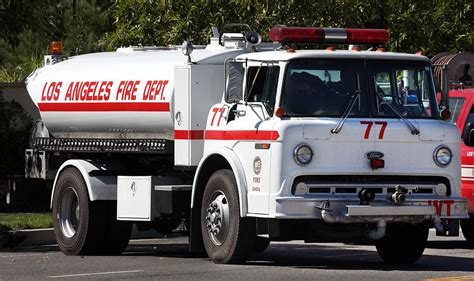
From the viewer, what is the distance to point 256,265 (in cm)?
1459

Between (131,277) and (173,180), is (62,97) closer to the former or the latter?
(173,180)

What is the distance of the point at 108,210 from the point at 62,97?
174 cm

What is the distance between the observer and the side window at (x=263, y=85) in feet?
46.6

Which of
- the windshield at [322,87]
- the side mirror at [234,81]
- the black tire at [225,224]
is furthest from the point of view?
the side mirror at [234,81]

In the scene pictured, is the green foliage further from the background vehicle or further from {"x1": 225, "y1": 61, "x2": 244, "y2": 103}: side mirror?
{"x1": 225, "y1": 61, "x2": 244, "y2": 103}: side mirror

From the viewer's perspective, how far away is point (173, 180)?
Answer: 16.0 metres

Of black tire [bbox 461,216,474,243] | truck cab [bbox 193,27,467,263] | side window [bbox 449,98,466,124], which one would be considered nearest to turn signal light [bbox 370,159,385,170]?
truck cab [bbox 193,27,467,263]

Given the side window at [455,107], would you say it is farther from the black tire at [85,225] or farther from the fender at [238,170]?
→ the black tire at [85,225]

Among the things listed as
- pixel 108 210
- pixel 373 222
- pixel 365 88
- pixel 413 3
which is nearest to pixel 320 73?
pixel 365 88

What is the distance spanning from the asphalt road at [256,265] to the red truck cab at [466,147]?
0.34m

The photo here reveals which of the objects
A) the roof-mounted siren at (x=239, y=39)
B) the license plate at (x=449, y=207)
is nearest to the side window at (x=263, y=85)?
the roof-mounted siren at (x=239, y=39)

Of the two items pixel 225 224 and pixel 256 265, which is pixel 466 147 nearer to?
pixel 256 265

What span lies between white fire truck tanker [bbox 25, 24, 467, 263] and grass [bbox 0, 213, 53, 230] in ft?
8.36

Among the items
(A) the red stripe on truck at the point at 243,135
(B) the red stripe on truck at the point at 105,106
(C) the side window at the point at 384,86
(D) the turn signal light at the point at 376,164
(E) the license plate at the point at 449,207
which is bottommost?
(E) the license plate at the point at 449,207
